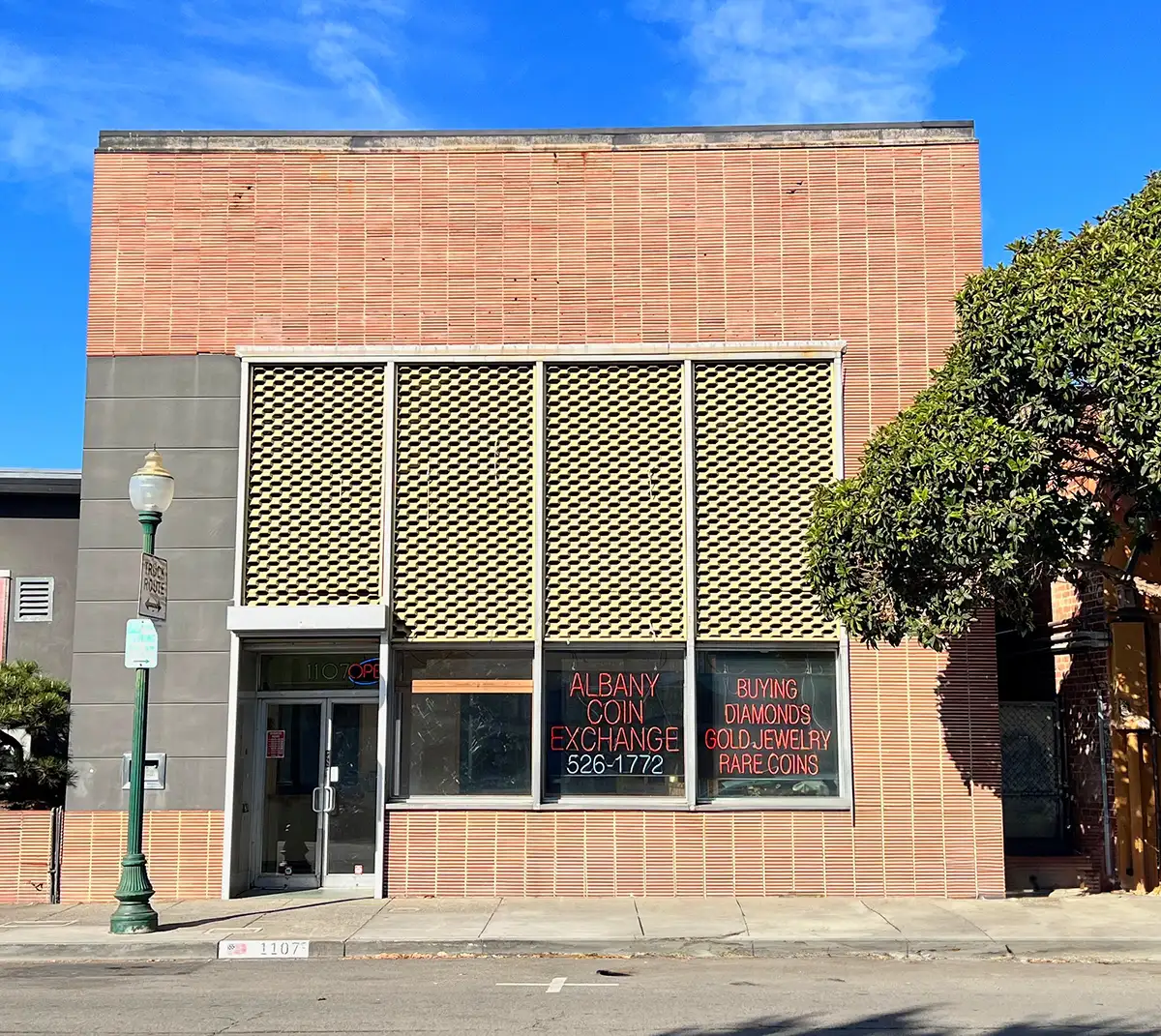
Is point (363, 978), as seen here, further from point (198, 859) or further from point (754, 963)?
point (198, 859)

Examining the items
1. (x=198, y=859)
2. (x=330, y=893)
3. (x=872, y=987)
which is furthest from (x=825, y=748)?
(x=198, y=859)

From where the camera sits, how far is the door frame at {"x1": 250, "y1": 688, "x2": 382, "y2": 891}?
14.6 m

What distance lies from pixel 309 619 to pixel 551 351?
13.9ft

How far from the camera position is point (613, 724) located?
14430 mm

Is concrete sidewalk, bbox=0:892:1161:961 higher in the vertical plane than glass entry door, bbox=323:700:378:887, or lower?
lower

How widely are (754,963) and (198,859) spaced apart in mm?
6707

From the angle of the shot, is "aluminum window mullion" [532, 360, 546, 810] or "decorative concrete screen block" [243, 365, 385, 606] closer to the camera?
"aluminum window mullion" [532, 360, 546, 810]

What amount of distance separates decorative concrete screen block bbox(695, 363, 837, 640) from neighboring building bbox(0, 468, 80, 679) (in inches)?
372

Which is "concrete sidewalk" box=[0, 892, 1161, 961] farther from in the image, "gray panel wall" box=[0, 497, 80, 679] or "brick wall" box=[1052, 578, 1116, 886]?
"gray panel wall" box=[0, 497, 80, 679]

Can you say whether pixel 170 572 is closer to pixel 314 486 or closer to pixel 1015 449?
pixel 314 486

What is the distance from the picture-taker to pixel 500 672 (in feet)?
47.8

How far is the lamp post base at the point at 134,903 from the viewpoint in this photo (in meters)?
12.1

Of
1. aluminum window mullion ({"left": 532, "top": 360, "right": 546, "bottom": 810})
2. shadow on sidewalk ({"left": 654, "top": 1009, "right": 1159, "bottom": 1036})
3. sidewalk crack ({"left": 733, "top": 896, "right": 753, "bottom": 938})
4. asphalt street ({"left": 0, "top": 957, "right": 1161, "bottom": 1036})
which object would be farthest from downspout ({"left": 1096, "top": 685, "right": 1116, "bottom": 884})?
shadow on sidewalk ({"left": 654, "top": 1009, "right": 1159, "bottom": 1036})

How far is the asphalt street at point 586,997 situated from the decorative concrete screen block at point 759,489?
14.5 feet
